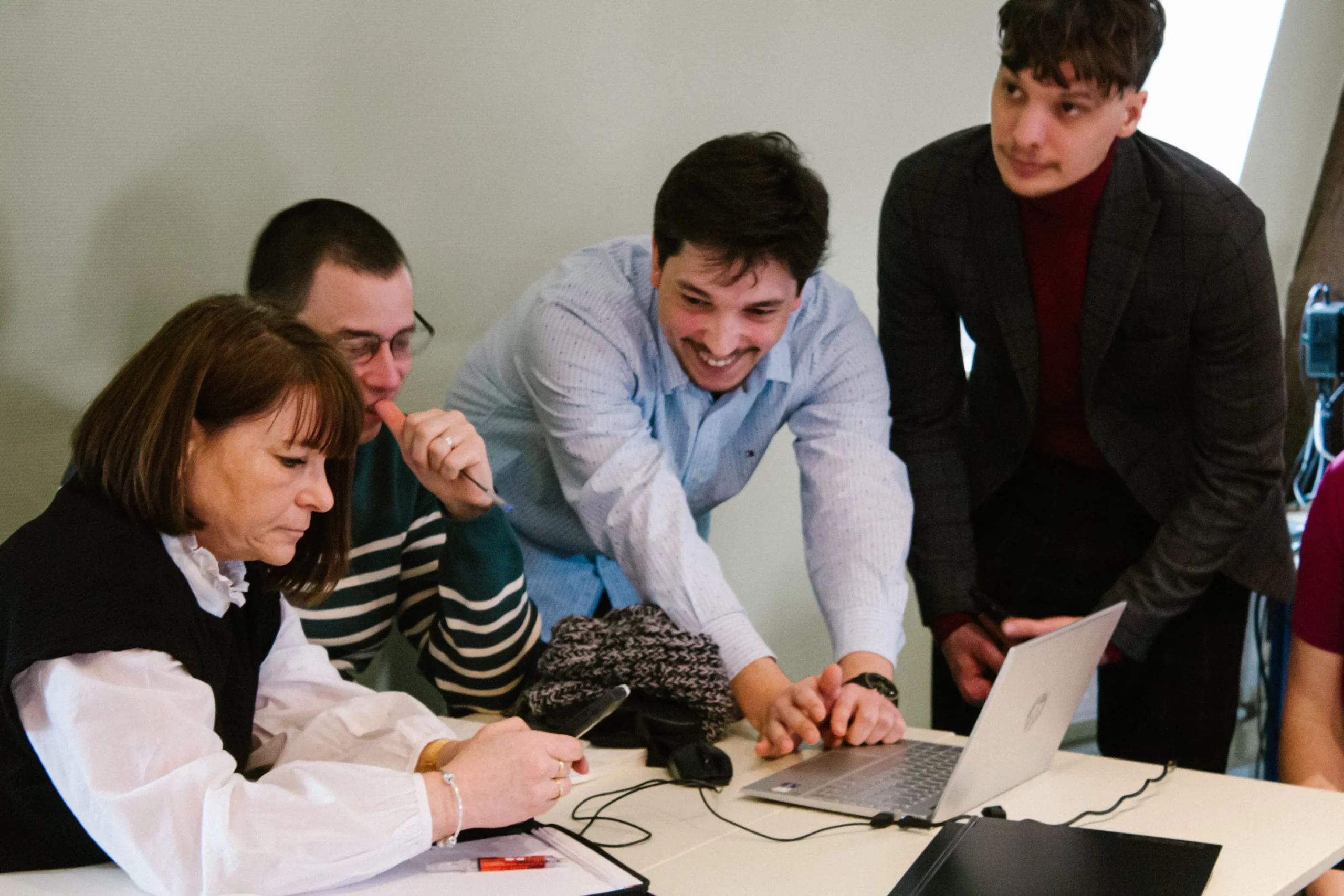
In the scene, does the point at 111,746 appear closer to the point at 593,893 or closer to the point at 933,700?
the point at 593,893

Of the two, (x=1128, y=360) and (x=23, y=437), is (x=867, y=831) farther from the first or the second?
(x=23, y=437)

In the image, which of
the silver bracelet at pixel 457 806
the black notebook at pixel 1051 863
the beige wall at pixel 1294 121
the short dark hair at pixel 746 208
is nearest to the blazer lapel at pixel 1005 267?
the short dark hair at pixel 746 208

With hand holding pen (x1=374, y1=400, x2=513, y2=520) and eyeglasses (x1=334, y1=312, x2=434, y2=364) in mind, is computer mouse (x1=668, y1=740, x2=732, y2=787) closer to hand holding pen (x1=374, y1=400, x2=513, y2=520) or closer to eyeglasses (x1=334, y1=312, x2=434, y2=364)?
hand holding pen (x1=374, y1=400, x2=513, y2=520)

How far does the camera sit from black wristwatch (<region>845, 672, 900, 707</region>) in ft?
5.20

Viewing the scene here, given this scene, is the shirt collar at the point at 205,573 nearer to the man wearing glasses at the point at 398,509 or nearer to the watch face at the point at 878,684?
the man wearing glasses at the point at 398,509

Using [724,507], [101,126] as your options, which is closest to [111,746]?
[101,126]

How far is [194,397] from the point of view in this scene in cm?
A: 107

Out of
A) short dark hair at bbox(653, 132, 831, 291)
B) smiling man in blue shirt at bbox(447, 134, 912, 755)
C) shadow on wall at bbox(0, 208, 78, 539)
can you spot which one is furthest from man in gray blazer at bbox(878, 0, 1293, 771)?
shadow on wall at bbox(0, 208, 78, 539)

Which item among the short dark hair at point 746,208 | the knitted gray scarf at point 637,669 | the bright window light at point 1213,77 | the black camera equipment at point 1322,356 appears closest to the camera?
the knitted gray scarf at point 637,669

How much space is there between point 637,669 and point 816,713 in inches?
8.4

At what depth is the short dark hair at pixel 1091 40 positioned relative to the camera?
1617 millimetres

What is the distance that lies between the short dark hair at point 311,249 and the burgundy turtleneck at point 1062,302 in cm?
93

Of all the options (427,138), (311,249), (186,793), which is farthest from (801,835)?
(427,138)

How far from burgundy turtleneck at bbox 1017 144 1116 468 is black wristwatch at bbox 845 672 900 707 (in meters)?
0.59
